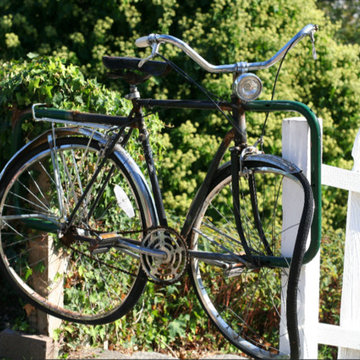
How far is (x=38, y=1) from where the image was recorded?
203 inches

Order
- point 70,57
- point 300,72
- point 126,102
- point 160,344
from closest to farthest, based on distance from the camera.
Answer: point 126,102 → point 160,344 → point 70,57 → point 300,72

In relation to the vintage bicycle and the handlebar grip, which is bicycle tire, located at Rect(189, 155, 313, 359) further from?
the handlebar grip

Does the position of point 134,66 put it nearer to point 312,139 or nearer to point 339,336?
point 312,139

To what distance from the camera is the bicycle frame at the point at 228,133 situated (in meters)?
2.42

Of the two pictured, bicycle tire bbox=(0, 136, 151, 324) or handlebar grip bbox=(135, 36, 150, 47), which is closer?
handlebar grip bbox=(135, 36, 150, 47)

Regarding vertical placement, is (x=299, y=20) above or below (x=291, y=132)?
above

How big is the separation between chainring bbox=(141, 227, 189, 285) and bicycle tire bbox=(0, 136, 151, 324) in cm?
8

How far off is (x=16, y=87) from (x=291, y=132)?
1.41 m

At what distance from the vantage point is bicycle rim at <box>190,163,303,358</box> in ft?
8.59

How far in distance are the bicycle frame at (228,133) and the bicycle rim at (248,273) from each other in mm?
46

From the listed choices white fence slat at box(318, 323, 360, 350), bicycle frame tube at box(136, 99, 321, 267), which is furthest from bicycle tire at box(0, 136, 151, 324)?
white fence slat at box(318, 323, 360, 350)

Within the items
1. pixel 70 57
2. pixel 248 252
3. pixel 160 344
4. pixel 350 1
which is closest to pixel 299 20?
pixel 70 57

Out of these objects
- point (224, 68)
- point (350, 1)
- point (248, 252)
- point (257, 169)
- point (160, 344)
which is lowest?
point (160, 344)

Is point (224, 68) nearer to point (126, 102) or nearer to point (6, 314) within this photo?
point (126, 102)
